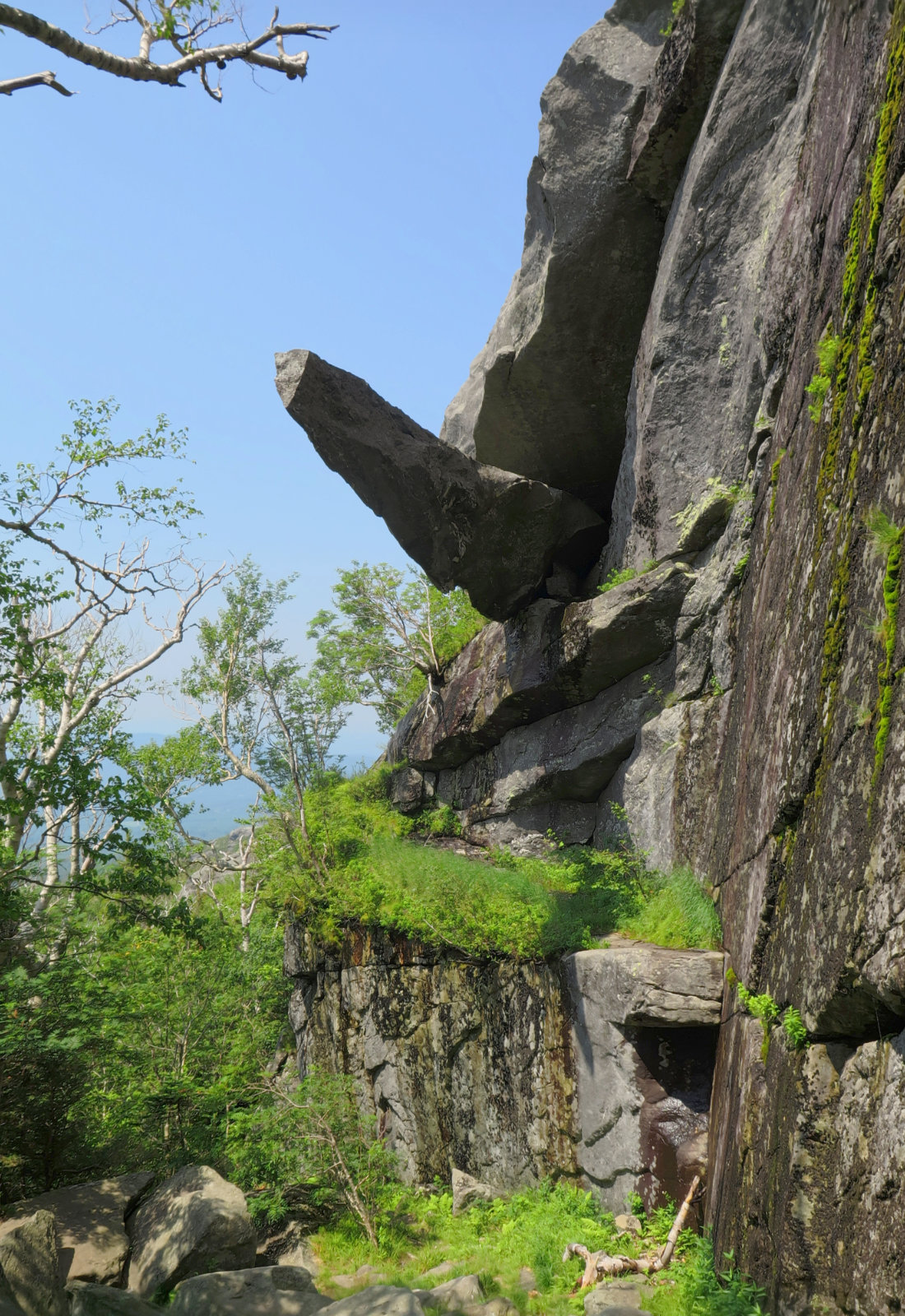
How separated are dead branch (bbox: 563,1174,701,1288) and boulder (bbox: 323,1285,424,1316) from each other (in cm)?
177

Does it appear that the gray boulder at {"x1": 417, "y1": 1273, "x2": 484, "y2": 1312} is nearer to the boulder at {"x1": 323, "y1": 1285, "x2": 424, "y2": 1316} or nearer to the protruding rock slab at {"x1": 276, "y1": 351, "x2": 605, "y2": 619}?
the boulder at {"x1": 323, "y1": 1285, "x2": 424, "y2": 1316}

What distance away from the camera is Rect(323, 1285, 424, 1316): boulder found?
19.9 ft

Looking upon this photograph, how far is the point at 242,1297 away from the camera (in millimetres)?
7074

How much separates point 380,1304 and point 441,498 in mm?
10707

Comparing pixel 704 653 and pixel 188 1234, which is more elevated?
pixel 704 653

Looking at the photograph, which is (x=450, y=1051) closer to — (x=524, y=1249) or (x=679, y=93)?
(x=524, y=1249)

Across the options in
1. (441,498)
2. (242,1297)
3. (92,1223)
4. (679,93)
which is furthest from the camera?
(441,498)

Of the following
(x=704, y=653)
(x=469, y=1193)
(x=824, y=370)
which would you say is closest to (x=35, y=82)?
(x=824, y=370)

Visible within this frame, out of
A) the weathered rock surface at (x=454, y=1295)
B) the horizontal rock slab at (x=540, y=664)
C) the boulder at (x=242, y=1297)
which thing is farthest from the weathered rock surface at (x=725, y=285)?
the boulder at (x=242, y=1297)

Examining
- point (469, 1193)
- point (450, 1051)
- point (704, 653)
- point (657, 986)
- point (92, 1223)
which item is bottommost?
point (469, 1193)

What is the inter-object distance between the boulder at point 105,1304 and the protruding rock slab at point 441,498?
1022cm

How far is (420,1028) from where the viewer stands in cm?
1258

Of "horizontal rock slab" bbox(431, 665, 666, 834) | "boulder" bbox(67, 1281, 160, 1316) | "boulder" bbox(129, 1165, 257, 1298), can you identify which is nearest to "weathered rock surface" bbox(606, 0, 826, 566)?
"horizontal rock slab" bbox(431, 665, 666, 834)

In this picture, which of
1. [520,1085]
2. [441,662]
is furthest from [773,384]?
[441,662]
